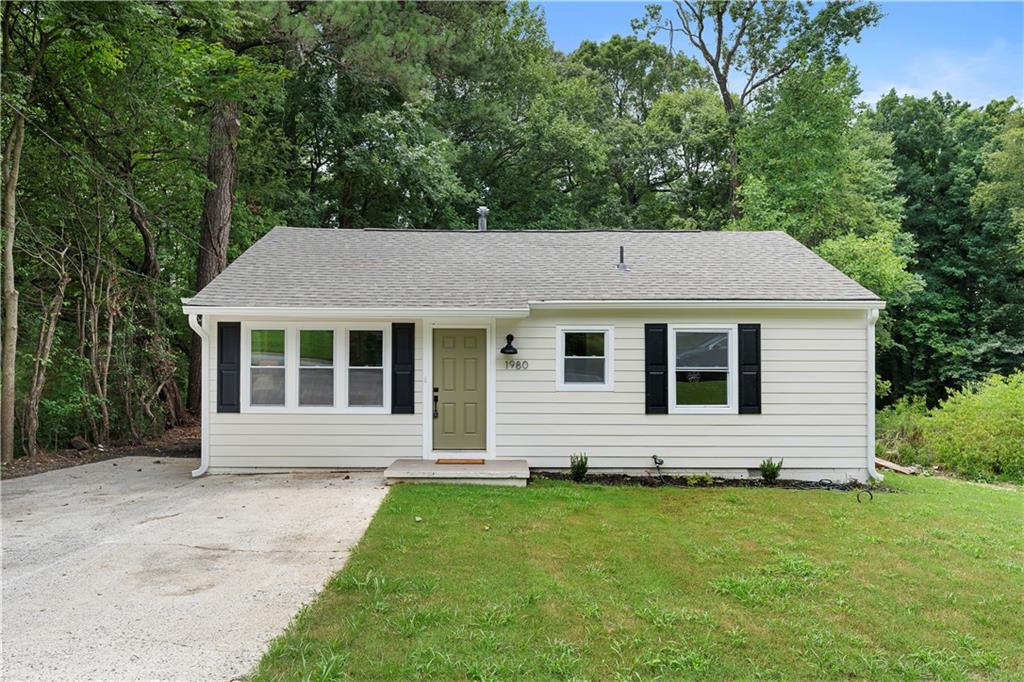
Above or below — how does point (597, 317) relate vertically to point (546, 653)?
above

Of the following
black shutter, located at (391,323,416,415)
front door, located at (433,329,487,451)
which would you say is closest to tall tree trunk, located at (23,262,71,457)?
black shutter, located at (391,323,416,415)

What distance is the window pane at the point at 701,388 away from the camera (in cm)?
795

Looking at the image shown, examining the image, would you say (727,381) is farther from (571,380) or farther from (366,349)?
(366,349)

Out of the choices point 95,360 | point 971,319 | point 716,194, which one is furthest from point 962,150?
point 95,360

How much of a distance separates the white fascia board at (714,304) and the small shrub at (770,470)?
217cm

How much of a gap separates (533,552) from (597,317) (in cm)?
406

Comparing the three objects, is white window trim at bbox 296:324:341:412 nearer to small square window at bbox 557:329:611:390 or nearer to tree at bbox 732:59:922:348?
small square window at bbox 557:329:611:390

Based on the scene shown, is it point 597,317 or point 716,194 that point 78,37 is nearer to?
point 597,317

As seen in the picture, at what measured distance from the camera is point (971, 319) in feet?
59.4

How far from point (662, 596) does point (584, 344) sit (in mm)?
4590

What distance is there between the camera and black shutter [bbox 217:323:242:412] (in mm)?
7773

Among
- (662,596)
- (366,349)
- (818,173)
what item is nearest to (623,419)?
(366,349)

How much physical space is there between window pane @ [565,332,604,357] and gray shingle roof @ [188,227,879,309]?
53 cm

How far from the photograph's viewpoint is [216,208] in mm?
12977
